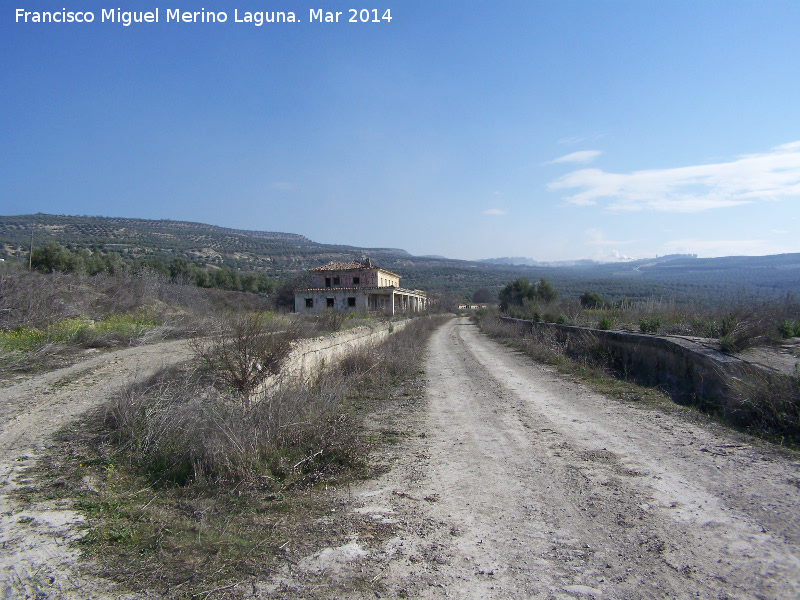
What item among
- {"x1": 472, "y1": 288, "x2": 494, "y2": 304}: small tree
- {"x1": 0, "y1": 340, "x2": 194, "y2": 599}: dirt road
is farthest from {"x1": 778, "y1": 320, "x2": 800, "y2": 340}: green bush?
{"x1": 472, "y1": 288, "x2": 494, "y2": 304}: small tree

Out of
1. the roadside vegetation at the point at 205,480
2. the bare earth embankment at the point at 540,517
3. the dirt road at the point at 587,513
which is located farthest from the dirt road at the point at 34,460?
the dirt road at the point at 587,513

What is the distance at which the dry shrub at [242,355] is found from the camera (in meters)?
7.23

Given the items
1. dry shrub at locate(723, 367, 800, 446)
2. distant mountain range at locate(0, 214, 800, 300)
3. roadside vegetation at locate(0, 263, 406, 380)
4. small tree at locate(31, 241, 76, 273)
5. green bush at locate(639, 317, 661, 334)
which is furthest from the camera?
distant mountain range at locate(0, 214, 800, 300)

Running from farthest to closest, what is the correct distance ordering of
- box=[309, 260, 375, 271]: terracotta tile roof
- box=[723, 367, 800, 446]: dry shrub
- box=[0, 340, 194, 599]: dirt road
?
box=[309, 260, 375, 271]: terracotta tile roof < box=[723, 367, 800, 446]: dry shrub < box=[0, 340, 194, 599]: dirt road

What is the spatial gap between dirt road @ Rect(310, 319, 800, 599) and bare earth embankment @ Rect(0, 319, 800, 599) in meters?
0.01

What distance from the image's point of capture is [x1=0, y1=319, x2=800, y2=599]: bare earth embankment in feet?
10.2

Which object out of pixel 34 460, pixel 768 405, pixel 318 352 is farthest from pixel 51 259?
pixel 768 405

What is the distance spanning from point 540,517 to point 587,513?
0.41m

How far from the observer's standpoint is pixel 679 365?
9992 mm

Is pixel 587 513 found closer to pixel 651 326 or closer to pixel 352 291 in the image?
pixel 651 326

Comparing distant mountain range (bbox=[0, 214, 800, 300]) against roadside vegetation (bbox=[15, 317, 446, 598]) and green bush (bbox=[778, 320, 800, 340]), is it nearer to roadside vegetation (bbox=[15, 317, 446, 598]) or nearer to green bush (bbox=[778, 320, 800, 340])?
green bush (bbox=[778, 320, 800, 340])

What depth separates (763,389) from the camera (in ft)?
21.6

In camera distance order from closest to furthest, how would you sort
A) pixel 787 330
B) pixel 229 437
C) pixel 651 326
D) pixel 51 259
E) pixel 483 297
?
pixel 229 437
pixel 787 330
pixel 651 326
pixel 51 259
pixel 483 297

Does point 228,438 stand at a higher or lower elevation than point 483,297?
higher
